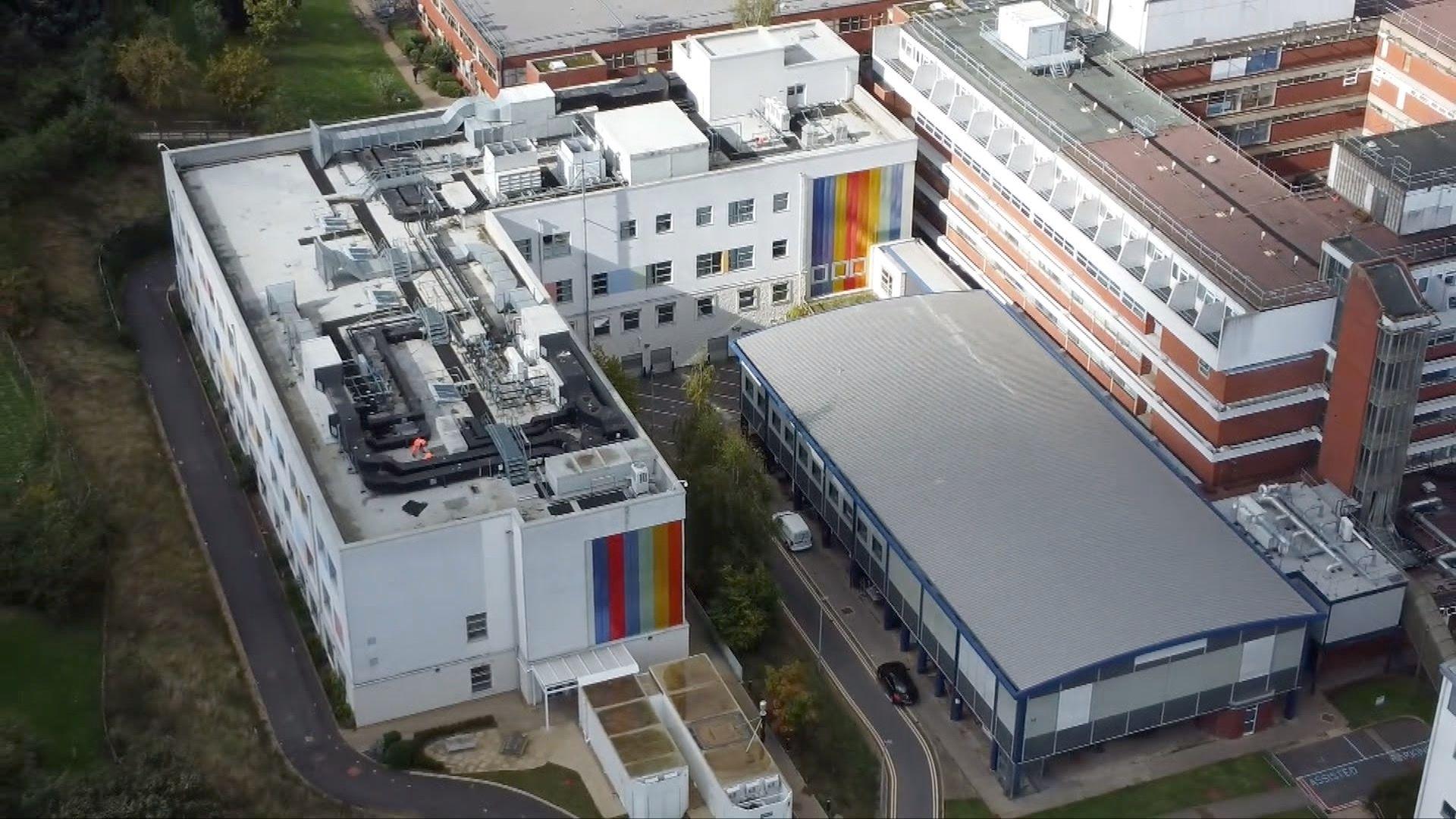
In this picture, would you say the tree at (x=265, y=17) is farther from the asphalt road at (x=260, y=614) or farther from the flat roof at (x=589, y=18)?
the asphalt road at (x=260, y=614)

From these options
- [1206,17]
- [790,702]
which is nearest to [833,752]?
[790,702]

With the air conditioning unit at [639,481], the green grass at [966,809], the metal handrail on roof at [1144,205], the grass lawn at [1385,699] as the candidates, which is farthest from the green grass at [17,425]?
the grass lawn at [1385,699]

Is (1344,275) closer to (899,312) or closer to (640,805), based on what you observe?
(899,312)

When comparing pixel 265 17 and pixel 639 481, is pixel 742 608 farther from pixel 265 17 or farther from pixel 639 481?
pixel 265 17

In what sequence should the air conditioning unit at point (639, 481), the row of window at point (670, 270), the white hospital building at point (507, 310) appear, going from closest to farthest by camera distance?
the white hospital building at point (507, 310)
the air conditioning unit at point (639, 481)
the row of window at point (670, 270)

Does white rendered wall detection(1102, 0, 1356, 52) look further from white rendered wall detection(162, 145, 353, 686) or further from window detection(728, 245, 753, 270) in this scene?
white rendered wall detection(162, 145, 353, 686)

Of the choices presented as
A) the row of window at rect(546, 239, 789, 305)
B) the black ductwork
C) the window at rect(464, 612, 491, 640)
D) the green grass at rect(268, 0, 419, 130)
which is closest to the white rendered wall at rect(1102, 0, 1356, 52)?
the row of window at rect(546, 239, 789, 305)

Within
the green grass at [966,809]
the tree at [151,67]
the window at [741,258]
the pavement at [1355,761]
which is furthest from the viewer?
the tree at [151,67]
